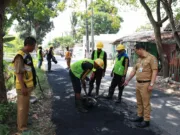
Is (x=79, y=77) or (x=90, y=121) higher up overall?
(x=79, y=77)

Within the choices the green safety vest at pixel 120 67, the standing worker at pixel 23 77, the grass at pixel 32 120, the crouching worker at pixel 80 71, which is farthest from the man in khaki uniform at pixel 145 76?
the standing worker at pixel 23 77

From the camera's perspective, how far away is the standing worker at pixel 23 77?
14.1ft

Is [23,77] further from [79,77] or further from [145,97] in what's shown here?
[145,97]

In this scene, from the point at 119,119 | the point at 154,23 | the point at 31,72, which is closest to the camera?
the point at 31,72

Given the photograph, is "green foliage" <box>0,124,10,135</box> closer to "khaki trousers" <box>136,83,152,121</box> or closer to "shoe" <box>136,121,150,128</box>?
"shoe" <box>136,121,150,128</box>

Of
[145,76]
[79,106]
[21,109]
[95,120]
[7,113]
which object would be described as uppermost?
[145,76]

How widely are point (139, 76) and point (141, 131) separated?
1.15 m

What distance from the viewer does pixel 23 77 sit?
4445mm

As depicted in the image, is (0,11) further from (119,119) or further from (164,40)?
(164,40)

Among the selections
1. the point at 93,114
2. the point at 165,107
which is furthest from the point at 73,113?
the point at 165,107

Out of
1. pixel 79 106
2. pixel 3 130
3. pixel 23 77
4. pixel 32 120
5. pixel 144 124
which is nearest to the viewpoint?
pixel 3 130

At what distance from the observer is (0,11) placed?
508 centimetres

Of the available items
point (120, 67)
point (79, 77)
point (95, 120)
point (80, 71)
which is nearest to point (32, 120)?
point (95, 120)

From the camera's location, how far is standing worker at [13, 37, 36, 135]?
429cm
